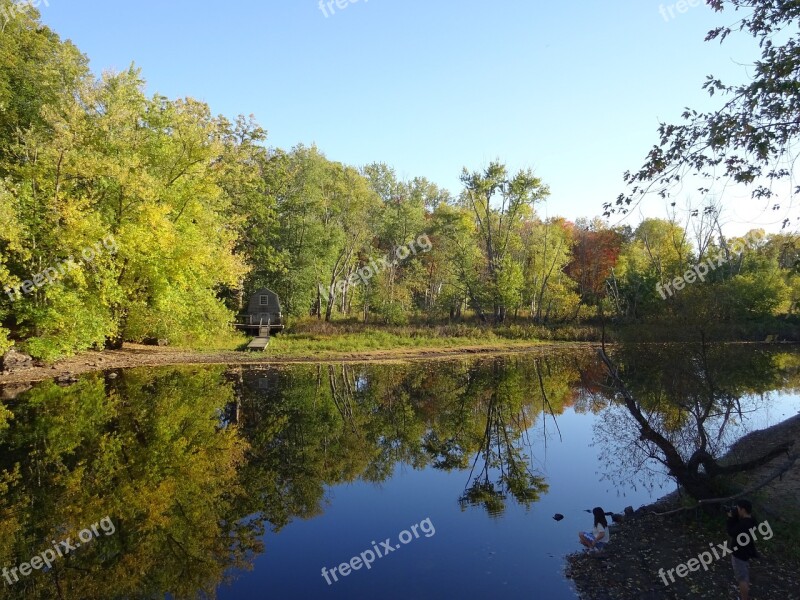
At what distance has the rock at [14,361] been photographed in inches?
779

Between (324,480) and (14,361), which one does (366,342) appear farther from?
(324,480)

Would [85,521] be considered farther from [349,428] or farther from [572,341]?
[572,341]

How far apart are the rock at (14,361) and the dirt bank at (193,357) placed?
34cm

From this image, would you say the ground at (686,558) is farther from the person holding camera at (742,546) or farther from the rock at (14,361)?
the rock at (14,361)

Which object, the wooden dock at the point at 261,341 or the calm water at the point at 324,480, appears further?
the wooden dock at the point at 261,341

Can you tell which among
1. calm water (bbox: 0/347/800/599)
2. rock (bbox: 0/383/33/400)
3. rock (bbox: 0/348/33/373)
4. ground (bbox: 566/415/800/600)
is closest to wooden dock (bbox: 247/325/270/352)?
calm water (bbox: 0/347/800/599)

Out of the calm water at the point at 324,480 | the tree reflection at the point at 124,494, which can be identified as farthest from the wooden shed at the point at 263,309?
the tree reflection at the point at 124,494

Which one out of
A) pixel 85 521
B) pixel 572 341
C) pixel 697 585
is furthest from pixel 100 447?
pixel 572 341

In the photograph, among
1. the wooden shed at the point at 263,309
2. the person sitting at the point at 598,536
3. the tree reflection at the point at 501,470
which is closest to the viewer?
the person sitting at the point at 598,536

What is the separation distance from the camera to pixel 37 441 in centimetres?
1206

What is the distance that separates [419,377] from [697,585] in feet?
57.7

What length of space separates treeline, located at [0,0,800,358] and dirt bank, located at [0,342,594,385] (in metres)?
0.92

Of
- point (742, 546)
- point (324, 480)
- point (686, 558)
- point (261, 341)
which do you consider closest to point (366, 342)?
point (261, 341)

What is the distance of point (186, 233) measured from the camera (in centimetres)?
2539
